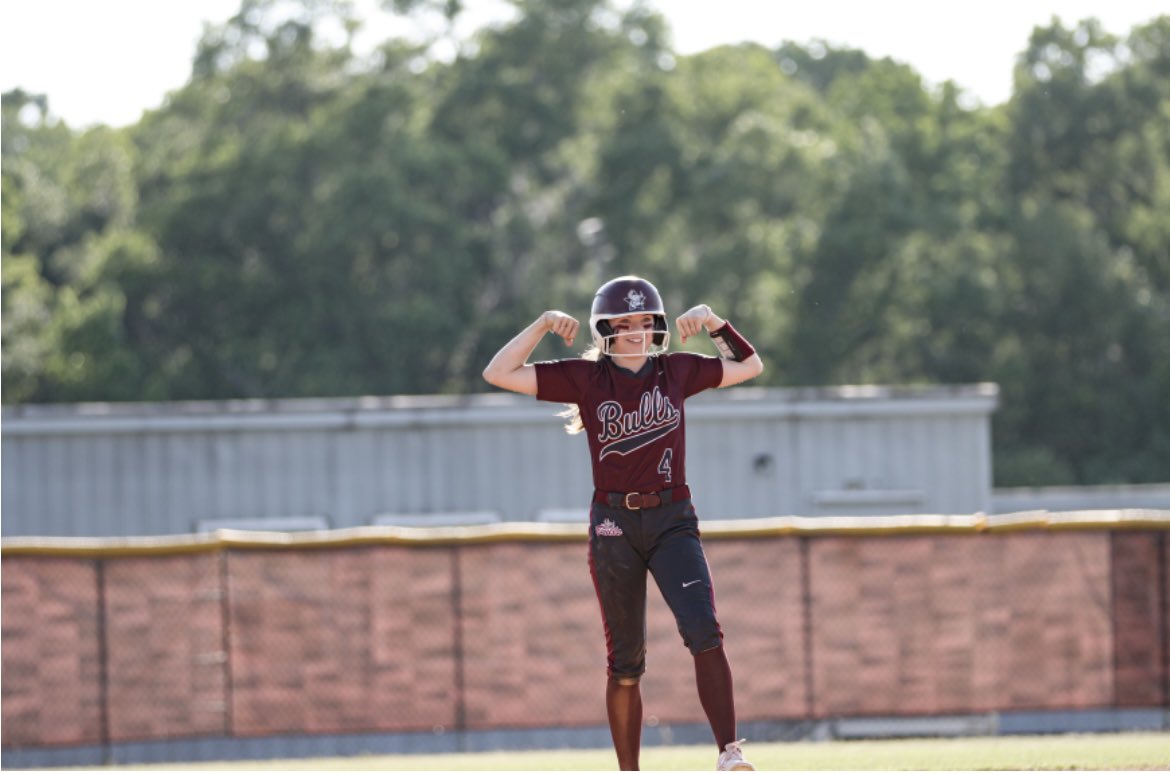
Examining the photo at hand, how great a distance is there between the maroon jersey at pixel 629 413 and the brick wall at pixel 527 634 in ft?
33.8

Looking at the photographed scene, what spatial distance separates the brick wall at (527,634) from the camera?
1839 cm

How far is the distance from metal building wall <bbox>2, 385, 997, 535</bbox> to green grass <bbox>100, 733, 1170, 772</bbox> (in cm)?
614

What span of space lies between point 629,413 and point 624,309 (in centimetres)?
48

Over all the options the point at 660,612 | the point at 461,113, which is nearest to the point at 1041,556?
the point at 660,612

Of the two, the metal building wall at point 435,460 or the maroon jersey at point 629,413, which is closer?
the maroon jersey at point 629,413

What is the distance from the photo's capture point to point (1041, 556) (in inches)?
763

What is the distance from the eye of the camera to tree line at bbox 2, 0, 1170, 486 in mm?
50219

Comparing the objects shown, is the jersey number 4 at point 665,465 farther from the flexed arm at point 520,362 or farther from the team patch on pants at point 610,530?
the flexed arm at point 520,362

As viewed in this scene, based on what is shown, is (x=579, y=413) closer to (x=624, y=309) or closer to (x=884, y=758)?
(x=624, y=309)

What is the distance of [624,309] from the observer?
8547 millimetres

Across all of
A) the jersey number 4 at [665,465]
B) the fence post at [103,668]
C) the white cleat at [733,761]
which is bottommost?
the fence post at [103,668]

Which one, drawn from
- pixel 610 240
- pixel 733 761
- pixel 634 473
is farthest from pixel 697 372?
pixel 610 240

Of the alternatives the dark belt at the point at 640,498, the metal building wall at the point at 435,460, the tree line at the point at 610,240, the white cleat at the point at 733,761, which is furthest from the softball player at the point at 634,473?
the tree line at the point at 610,240

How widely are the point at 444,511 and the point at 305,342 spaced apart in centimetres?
2832
